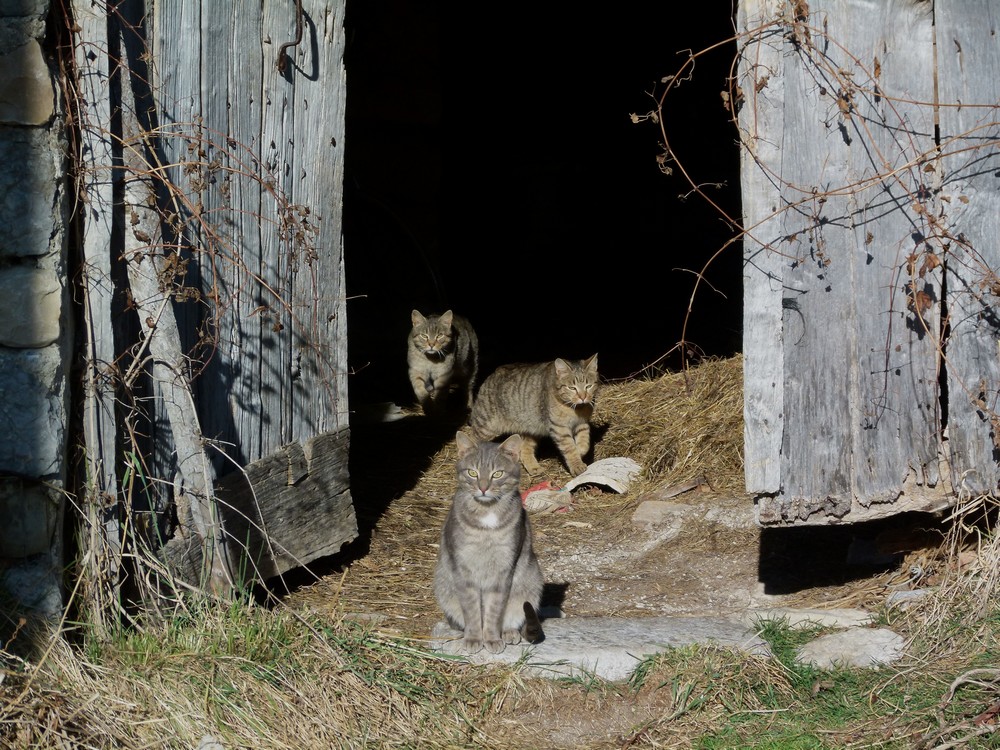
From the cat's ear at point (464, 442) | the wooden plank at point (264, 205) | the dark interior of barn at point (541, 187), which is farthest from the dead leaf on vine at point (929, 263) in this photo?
the dark interior of barn at point (541, 187)

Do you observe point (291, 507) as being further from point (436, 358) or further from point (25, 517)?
point (436, 358)

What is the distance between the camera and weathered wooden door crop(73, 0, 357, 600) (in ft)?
13.2

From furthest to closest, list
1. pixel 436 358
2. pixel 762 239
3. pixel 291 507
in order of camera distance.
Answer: pixel 436 358 → pixel 291 507 → pixel 762 239

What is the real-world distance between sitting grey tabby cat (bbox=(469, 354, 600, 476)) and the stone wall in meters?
4.39

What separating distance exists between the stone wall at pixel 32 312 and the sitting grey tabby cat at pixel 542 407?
14.4 ft

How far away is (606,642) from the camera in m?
4.61

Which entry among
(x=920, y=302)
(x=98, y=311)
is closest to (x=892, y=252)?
(x=920, y=302)

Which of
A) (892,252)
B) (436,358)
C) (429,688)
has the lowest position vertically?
(429,688)

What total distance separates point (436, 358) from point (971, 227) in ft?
17.7

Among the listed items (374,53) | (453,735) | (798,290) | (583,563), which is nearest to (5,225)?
(453,735)

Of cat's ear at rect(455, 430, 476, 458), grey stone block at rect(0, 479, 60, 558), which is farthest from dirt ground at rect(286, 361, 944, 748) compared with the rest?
grey stone block at rect(0, 479, 60, 558)

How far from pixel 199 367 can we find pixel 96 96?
3.81 ft

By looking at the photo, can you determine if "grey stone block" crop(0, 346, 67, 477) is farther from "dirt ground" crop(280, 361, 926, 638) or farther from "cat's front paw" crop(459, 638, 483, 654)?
"cat's front paw" crop(459, 638, 483, 654)

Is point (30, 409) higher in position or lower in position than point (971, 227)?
lower
